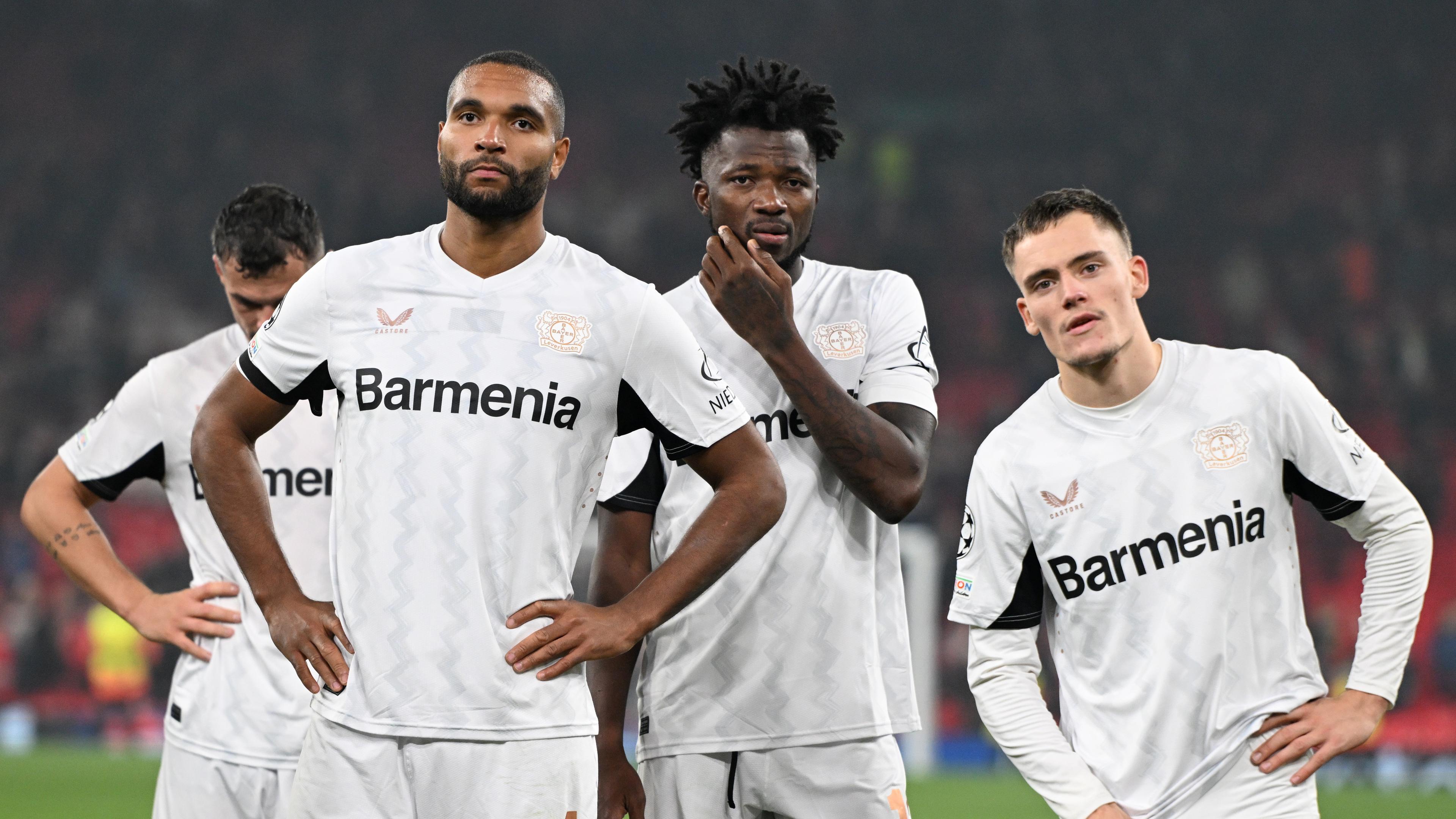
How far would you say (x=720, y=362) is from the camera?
372 centimetres

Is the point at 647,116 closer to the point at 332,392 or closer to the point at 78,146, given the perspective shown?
the point at 78,146

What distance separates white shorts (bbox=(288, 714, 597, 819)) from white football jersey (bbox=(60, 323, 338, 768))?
3.79ft

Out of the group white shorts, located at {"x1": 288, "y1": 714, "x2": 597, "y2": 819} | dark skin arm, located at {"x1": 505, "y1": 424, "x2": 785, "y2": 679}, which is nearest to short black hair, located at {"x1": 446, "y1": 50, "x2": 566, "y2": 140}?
dark skin arm, located at {"x1": 505, "y1": 424, "x2": 785, "y2": 679}

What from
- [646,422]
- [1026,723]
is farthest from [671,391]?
[1026,723]

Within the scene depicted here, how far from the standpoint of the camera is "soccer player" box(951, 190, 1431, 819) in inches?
122

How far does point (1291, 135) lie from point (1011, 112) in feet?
14.4

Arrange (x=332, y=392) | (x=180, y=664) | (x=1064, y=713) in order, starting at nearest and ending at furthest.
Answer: (x=1064, y=713) < (x=332, y=392) < (x=180, y=664)

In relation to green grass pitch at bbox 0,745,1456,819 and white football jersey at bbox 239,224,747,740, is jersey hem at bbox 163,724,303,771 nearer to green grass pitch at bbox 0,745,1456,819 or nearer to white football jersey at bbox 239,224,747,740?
white football jersey at bbox 239,224,747,740

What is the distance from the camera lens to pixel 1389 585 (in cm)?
315

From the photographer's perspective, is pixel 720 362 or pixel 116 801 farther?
pixel 116 801

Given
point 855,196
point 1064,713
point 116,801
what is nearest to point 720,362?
point 1064,713

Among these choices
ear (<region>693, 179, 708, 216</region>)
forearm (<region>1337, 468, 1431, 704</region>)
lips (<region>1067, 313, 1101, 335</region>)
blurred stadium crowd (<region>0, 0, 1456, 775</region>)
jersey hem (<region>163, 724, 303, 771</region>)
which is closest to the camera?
forearm (<region>1337, 468, 1431, 704</region>)

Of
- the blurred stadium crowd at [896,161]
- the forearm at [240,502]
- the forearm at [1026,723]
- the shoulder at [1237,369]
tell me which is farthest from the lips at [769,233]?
the blurred stadium crowd at [896,161]

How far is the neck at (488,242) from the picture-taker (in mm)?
3143
